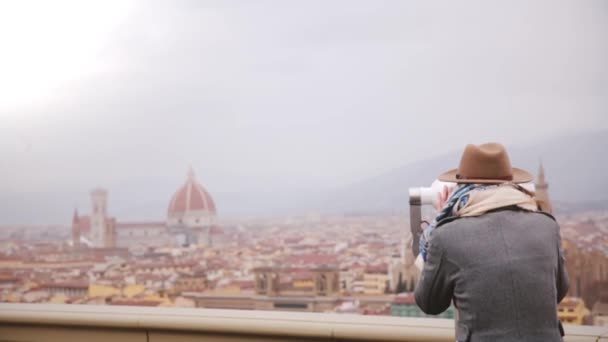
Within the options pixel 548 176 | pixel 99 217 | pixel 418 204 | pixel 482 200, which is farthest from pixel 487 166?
pixel 99 217

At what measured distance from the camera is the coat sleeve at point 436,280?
1.50 meters

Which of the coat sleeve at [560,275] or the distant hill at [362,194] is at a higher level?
the distant hill at [362,194]

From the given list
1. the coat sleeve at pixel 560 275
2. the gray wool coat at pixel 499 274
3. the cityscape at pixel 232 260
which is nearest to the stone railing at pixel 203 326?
the coat sleeve at pixel 560 275

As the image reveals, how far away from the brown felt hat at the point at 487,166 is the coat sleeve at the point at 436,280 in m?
0.16

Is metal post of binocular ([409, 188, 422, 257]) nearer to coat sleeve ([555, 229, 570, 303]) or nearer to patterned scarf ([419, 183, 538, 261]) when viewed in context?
patterned scarf ([419, 183, 538, 261])

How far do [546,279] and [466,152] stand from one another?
0.99 ft

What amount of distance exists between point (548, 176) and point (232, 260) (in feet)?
19.7

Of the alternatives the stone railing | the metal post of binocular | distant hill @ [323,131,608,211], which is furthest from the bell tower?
the metal post of binocular

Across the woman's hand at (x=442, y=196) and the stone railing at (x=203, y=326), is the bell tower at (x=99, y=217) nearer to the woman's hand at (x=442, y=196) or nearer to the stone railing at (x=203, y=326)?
the stone railing at (x=203, y=326)

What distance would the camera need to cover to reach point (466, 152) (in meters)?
1.59

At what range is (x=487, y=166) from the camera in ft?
5.11

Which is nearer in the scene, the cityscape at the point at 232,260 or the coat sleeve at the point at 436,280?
the coat sleeve at the point at 436,280

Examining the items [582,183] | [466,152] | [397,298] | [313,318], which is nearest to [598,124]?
[582,183]

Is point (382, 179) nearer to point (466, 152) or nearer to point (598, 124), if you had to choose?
point (598, 124)
